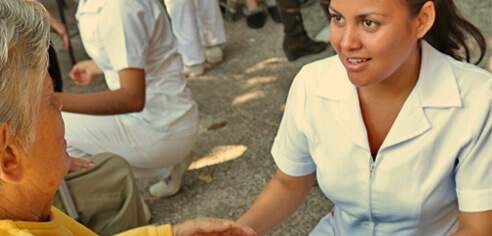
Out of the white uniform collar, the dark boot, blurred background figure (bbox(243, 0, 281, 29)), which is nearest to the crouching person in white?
the white uniform collar

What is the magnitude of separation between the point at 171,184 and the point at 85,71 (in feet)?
2.80

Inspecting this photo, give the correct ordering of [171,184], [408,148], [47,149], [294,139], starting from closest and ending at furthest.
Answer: [47,149] < [408,148] < [294,139] < [171,184]

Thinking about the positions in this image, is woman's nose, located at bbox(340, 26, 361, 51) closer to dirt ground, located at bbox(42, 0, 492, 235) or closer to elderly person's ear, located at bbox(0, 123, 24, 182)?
elderly person's ear, located at bbox(0, 123, 24, 182)

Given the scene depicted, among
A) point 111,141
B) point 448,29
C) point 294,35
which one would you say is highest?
point 448,29

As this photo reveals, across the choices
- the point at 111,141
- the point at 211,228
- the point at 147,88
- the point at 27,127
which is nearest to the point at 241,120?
the point at 147,88

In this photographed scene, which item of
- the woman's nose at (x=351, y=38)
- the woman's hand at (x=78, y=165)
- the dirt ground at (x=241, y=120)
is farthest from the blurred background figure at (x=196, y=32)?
the woman's nose at (x=351, y=38)

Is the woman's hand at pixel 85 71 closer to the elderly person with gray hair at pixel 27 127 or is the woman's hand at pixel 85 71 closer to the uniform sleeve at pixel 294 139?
the uniform sleeve at pixel 294 139

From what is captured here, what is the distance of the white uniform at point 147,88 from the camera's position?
9.35ft

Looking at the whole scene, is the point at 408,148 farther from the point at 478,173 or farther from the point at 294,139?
the point at 294,139

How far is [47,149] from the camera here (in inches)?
55.2

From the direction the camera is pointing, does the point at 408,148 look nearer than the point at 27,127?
No

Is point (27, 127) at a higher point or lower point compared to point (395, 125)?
higher

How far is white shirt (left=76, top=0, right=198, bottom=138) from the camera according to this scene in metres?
2.84

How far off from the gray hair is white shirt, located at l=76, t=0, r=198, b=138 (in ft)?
4.99
